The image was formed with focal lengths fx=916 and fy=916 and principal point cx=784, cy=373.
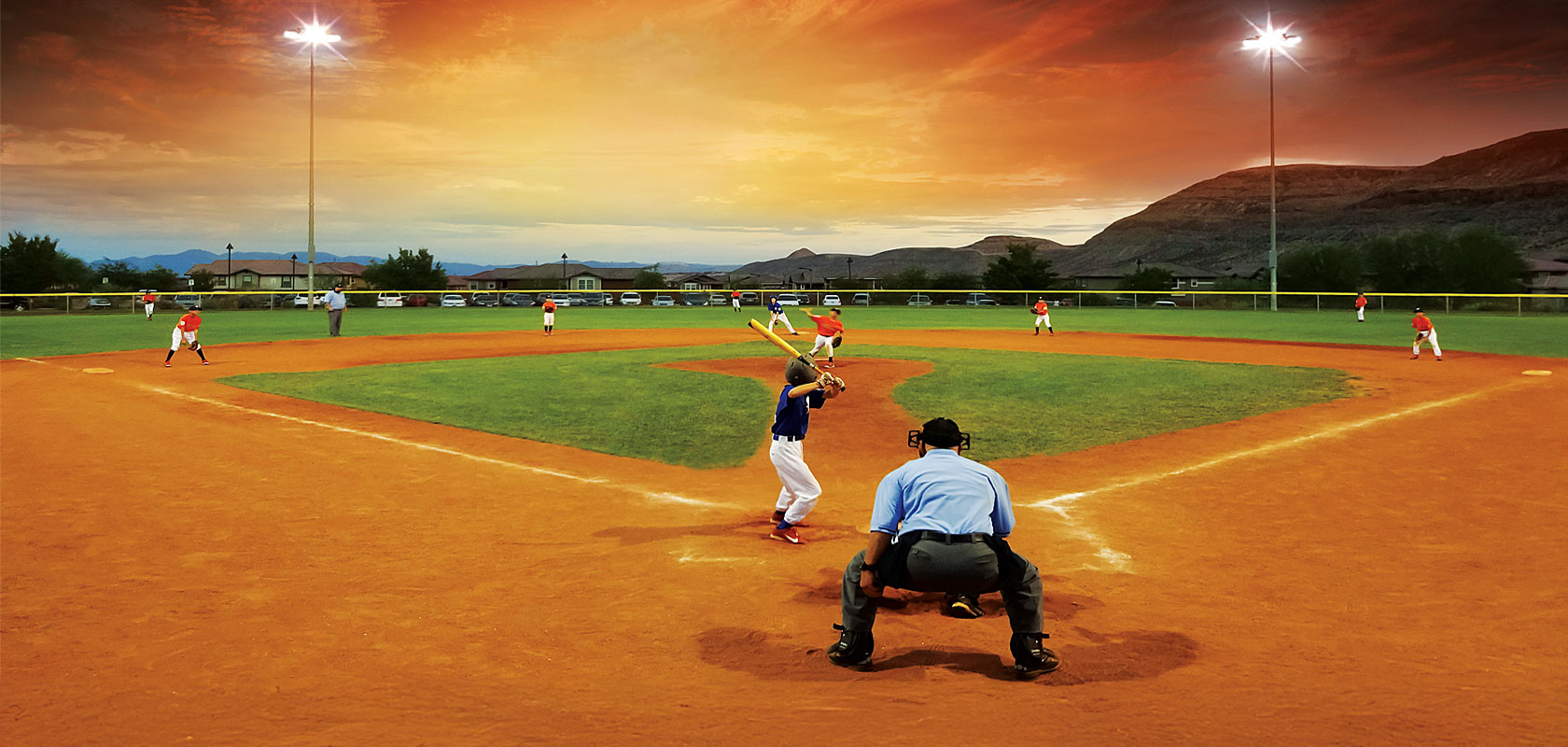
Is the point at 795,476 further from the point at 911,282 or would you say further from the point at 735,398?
the point at 911,282

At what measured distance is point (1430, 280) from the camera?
81750 mm

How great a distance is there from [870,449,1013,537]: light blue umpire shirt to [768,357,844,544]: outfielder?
2.73m

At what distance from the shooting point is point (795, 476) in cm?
880

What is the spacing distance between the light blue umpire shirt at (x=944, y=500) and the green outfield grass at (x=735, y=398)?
7.40 m

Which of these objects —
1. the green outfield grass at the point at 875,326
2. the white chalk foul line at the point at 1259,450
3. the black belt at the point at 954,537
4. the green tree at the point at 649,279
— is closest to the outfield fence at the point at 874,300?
the green outfield grass at the point at 875,326

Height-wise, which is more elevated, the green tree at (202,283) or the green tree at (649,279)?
the green tree at (649,279)

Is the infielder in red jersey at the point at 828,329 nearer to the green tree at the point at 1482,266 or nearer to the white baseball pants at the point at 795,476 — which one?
the white baseball pants at the point at 795,476

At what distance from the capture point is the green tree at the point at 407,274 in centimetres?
11356

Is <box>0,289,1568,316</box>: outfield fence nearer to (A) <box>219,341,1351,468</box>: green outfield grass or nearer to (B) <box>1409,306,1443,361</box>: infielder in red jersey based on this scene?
(B) <box>1409,306,1443,361</box>: infielder in red jersey

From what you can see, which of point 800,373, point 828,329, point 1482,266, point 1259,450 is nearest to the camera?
point 800,373

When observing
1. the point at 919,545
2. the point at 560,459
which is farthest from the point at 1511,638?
the point at 560,459

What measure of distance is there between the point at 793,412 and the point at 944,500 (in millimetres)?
3227

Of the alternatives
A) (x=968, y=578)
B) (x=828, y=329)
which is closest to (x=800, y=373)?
(x=968, y=578)

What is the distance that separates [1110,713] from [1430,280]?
3762 inches
